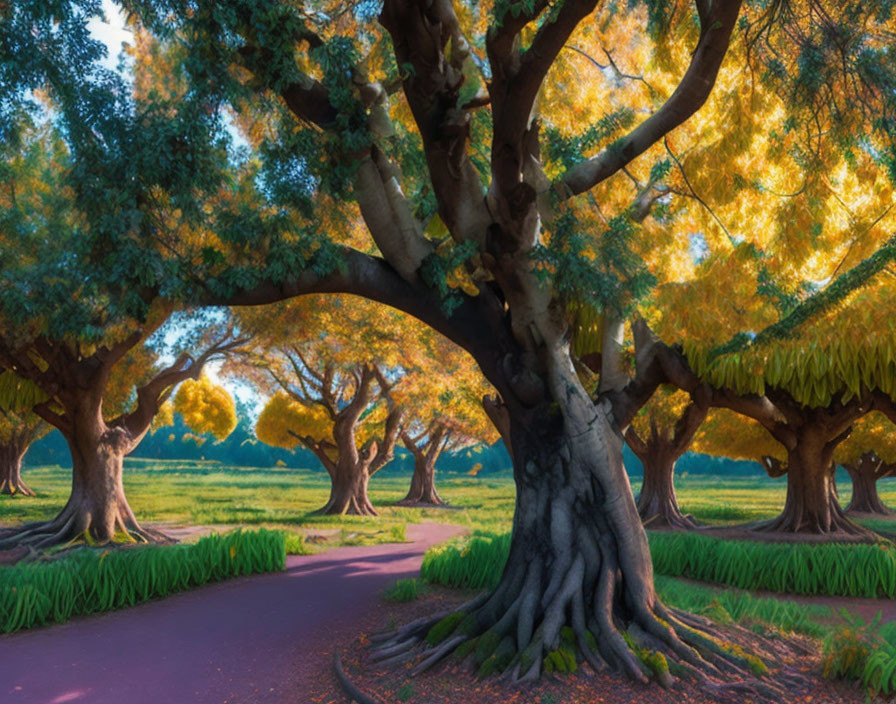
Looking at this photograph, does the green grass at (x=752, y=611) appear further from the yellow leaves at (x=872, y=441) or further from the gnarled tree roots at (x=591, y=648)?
the yellow leaves at (x=872, y=441)

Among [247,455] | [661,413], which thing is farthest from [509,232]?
[247,455]

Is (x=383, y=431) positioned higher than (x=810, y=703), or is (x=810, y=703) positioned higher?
(x=383, y=431)

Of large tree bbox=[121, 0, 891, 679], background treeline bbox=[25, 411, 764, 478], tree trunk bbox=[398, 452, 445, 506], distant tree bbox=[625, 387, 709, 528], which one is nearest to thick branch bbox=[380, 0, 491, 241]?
large tree bbox=[121, 0, 891, 679]

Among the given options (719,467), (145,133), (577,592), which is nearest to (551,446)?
(577,592)

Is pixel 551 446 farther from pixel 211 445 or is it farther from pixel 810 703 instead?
pixel 211 445

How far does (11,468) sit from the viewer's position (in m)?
31.4

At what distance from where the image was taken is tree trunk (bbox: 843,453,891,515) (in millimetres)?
26328

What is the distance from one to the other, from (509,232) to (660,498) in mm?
15666

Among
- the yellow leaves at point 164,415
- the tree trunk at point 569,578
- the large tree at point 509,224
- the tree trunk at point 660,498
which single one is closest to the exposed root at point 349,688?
the tree trunk at point 569,578

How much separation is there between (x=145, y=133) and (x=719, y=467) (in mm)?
69755

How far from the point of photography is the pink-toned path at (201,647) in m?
5.43

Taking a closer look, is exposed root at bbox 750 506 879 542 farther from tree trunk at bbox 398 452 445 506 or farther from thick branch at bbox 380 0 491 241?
tree trunk at bbox 398 452 445 506

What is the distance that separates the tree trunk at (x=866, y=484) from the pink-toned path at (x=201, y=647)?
23892 mm

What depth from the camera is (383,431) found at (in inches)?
963
